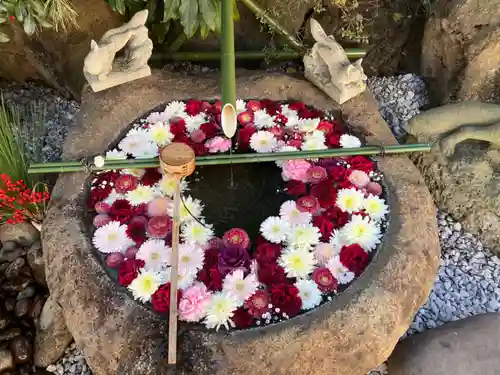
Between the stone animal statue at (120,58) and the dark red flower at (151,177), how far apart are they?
0.69 m

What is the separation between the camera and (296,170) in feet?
9.11

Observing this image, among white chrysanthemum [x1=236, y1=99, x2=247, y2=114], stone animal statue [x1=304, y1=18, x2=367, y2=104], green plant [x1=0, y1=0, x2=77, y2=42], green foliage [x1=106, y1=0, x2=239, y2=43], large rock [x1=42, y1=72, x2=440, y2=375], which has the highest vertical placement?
green plant [x1=0, y1=0, x2=77, y2=42]

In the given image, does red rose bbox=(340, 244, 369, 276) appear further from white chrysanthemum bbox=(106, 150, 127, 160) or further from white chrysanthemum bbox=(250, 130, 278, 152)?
white chrysanthemum bbox=(106, 150, 127, 160)

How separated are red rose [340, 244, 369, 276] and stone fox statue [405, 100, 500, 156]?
1.17 meters

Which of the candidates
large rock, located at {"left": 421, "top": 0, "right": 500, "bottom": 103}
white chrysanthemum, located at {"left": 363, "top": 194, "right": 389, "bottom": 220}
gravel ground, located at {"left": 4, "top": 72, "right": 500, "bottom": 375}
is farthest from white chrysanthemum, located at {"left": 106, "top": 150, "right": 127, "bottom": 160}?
large rock, located at {"left": 421, "top": 0, "right": 500, "bottom": 103}

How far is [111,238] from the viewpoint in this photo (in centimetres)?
247

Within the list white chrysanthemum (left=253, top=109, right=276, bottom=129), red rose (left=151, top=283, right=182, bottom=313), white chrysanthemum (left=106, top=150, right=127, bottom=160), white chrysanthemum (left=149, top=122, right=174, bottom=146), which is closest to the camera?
red rose (left=151, top=283, right=182, bottom=313)

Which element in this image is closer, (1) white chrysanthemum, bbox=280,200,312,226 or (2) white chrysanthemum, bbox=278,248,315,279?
(2) white chrysanthemum, bbox=278,248,315,279

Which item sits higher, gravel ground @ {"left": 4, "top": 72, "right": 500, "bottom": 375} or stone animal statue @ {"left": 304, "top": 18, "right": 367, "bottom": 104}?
stone animal statue @ {"left": 304, "top": 18, "right": 367, "bottom": 104}

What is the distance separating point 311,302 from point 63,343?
1446mm

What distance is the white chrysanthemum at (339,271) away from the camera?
7.73 ft

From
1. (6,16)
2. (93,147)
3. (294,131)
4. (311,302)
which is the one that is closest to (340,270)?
(311,302)

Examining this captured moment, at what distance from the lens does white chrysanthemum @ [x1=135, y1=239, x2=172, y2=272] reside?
7.85ft

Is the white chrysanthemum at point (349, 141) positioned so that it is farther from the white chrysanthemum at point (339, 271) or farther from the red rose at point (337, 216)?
the white chrysanthemum at point (339, 271)
